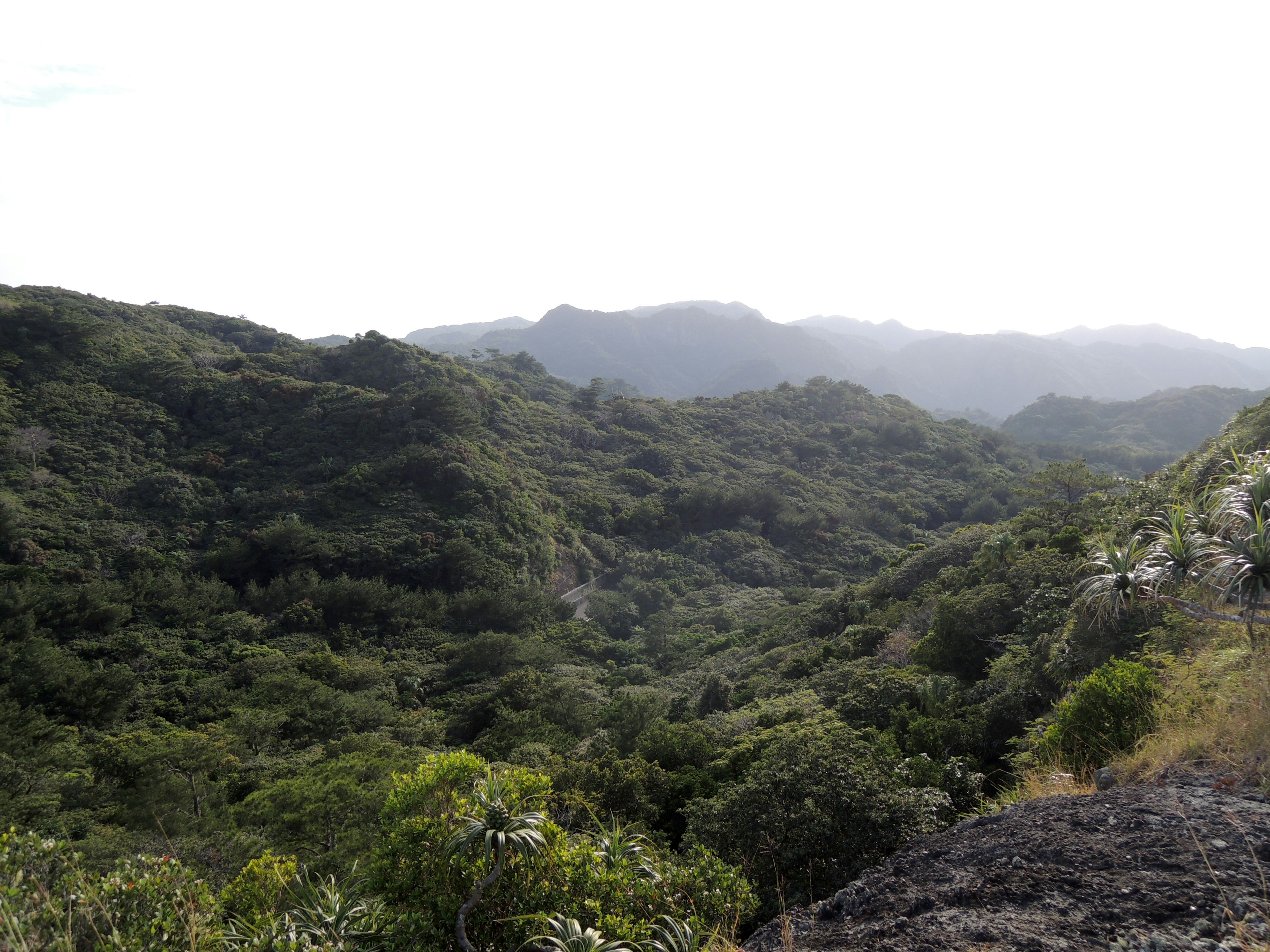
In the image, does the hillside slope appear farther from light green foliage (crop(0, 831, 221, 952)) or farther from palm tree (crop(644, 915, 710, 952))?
light green foliage (crop(0, 831, 221, 952))

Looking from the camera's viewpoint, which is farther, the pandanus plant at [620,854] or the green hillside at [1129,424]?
the green hillside at [1129,424]

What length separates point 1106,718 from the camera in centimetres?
585

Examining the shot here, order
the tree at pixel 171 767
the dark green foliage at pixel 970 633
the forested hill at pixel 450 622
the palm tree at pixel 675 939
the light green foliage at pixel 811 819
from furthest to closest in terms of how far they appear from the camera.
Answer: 1. the dark green foliage at pixel 970 633
2. the tree at pixel 171 767
3. the forested hill at pixel 450 622
4. the light green foliage at pixel 811 819
5. the palm tree at pixel 675 939

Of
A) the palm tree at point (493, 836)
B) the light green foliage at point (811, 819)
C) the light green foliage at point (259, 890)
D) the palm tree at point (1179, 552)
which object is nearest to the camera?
the palm tree at point (493, 836)

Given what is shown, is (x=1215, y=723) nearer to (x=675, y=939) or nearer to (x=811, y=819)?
(x=811, y=819)

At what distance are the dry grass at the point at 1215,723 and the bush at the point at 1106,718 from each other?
0.18 meters

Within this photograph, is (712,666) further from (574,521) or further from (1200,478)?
(574,521)

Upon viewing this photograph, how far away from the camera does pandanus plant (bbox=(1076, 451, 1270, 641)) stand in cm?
455

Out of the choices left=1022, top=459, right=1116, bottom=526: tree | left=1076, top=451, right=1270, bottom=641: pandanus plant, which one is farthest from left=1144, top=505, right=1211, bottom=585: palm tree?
left=1022, top=459, right=1116, bottom=526: tree

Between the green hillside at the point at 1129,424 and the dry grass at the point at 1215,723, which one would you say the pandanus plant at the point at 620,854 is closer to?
the dry grass at the point at 1215,723

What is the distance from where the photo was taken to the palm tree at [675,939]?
3625mm

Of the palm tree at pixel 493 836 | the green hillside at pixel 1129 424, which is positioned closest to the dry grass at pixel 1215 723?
the palm tree at pixel 493 836

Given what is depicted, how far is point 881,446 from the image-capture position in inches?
2618

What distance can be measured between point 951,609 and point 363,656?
23147 mm
